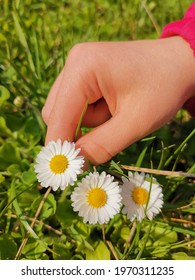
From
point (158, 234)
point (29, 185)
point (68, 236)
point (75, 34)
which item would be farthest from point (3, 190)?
point (75, 34)

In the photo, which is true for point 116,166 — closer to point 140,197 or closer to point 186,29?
point 140,197

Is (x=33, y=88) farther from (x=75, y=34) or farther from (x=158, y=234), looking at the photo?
(x=158, y=234)

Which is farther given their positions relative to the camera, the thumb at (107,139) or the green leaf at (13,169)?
the green leaf at (13,169)

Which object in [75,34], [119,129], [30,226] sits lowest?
[30,226]

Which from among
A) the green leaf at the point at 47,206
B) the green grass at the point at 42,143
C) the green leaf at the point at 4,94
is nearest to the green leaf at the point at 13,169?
the green grass at the point at 42,143

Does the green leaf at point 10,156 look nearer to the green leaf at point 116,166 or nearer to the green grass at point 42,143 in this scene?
the green grass at point 42,143

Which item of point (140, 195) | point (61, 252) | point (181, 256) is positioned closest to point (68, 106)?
point (140, 195)

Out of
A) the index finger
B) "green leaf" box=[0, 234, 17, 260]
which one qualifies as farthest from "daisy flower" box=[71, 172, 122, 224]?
"green leaf" box=[0, 234, 17, 260]
